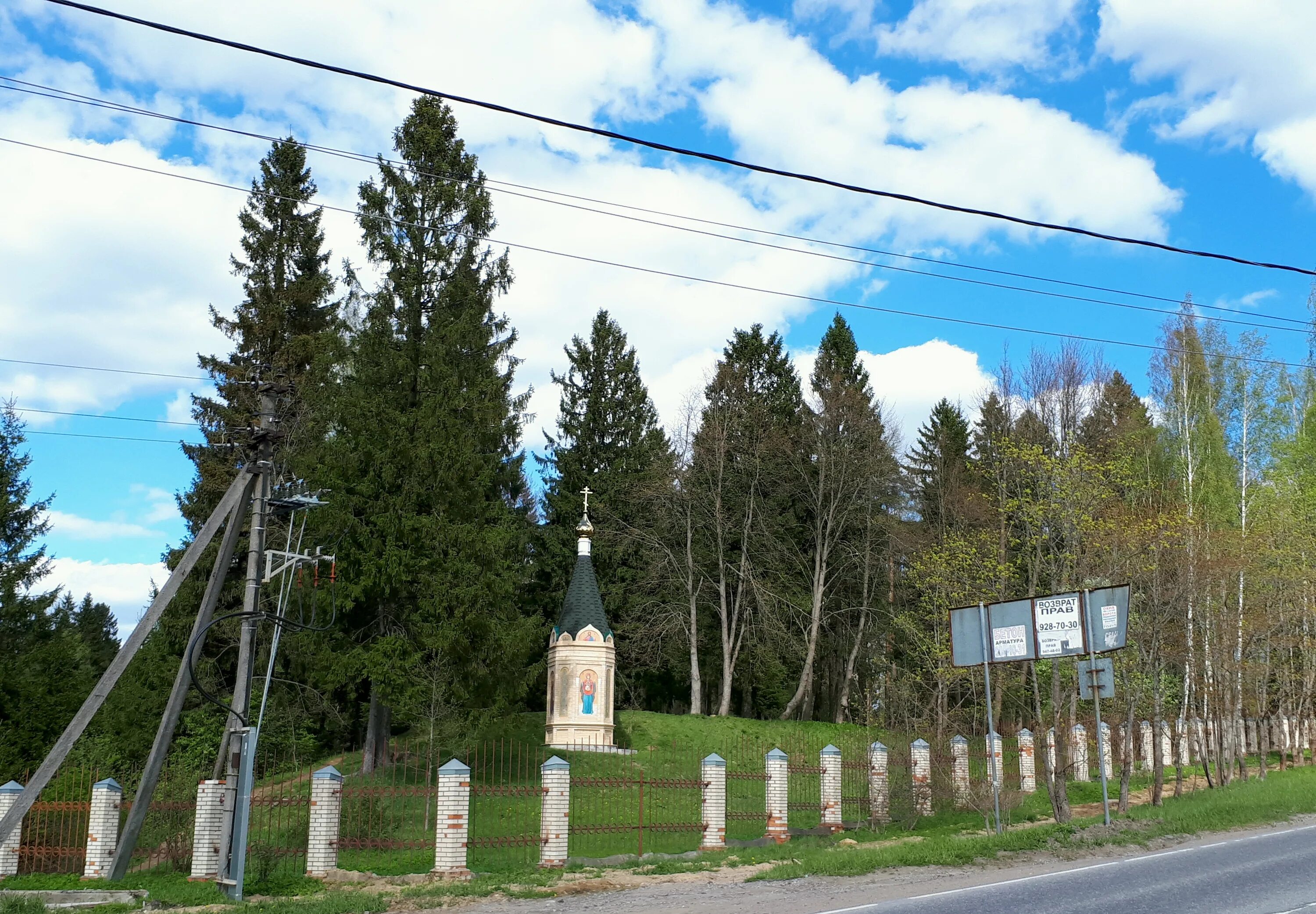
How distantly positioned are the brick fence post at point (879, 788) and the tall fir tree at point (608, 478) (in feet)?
65.2

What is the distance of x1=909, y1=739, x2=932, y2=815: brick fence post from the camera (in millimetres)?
21688

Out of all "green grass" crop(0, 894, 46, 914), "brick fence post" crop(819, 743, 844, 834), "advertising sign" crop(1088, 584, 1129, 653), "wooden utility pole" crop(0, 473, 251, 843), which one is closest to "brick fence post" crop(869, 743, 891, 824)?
"brick fence post" crop(819, 743, 844, 834)

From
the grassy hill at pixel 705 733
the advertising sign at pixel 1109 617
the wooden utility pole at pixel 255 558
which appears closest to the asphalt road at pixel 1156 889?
the advertising sign at pixel 1109 617

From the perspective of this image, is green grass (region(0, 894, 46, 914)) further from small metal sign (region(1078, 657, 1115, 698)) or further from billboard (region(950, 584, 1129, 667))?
small metal sign (region(1078, 657, 1115, 698))

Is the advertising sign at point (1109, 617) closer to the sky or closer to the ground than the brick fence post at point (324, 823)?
closer to the sky

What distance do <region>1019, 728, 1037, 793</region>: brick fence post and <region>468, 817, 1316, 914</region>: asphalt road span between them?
12388 millimetres

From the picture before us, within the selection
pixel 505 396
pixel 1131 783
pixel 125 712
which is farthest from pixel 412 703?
pixel 1131 783

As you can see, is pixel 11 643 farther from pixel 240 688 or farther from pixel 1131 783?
pixel 1131 783

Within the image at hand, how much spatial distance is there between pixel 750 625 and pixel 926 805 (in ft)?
70.2

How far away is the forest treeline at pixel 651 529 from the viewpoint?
25.9 meters

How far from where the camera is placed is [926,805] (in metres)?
21.9

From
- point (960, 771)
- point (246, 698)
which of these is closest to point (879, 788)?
point (960, 771)

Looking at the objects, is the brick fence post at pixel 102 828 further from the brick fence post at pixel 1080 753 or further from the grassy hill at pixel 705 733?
the brick fence post at pixel 1080 753

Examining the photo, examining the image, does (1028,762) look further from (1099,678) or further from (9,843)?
(9,843)
